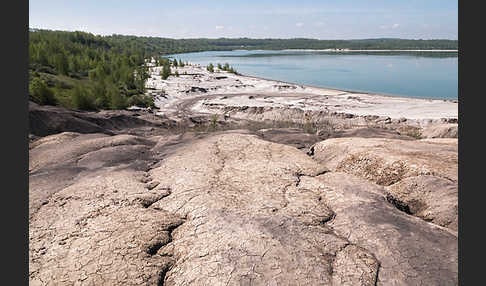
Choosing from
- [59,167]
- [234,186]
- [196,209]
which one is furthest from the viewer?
[59,167]

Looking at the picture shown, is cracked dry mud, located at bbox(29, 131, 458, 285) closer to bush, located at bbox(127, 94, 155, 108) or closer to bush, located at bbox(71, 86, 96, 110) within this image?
bush, located at bbox(71, 86, 96, 110)

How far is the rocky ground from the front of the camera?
5.34 metres

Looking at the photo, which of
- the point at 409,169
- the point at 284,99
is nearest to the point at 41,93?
the point at 284,99

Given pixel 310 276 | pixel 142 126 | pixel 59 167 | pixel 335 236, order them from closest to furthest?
pixel 310 276, pixel 335 236, pixel 59 167, pixel 142 126

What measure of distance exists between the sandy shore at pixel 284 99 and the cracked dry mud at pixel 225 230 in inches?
1244

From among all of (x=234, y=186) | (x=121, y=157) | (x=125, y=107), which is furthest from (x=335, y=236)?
(x=125, y=107)

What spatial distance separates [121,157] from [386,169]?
9748mm

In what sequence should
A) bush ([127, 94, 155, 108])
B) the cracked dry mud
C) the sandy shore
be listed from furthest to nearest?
bush ([127, 94, 155, 108]), the sandy shore, the cracked dry mud

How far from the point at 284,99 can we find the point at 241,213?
4236cm

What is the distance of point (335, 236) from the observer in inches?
249

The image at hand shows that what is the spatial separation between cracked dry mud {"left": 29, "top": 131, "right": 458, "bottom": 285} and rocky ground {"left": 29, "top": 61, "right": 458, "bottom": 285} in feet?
0.09

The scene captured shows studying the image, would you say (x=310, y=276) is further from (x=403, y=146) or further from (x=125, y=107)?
(x=125, y=107)

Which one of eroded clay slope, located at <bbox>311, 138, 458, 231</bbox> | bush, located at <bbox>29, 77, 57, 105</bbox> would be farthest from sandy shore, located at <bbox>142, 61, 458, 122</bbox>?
eroded clay slope, located at <bbox>311, 138, 458, 231</bbox>

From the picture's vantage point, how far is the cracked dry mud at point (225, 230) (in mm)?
5273
